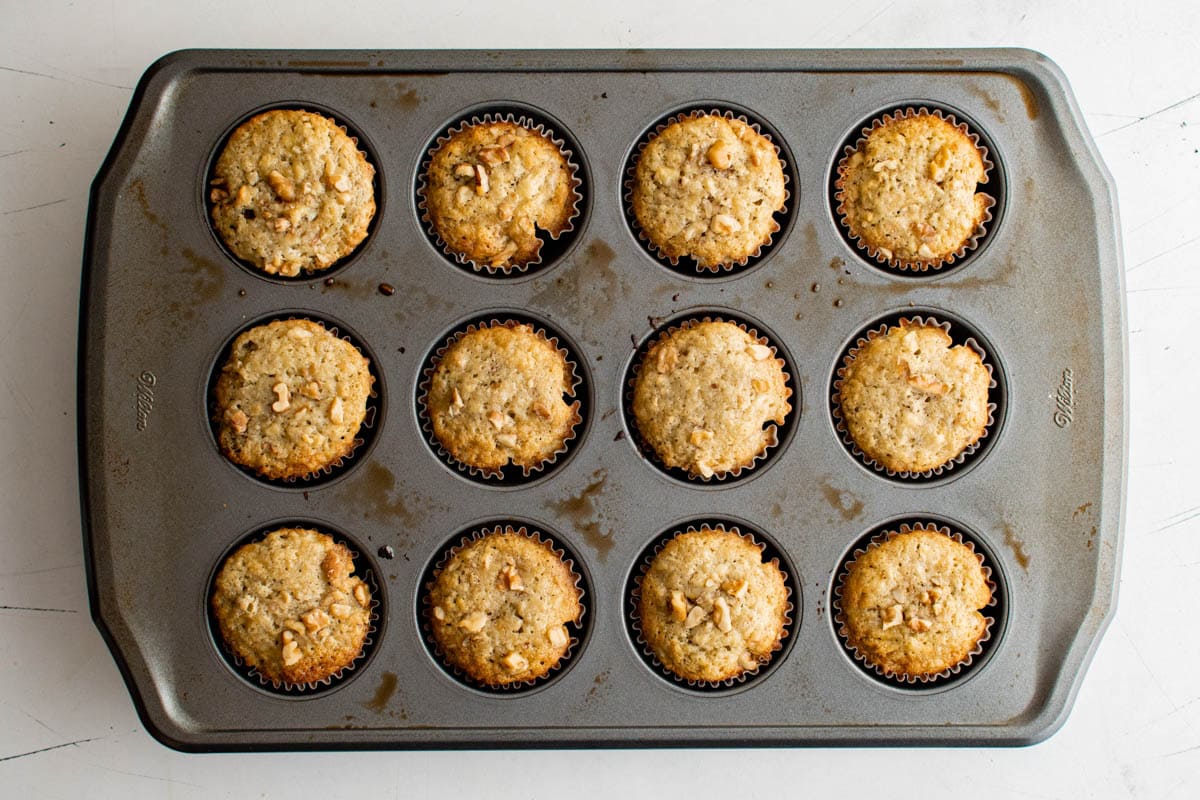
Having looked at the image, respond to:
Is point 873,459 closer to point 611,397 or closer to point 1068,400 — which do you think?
point 1068,400

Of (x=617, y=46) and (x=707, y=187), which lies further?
(x=617, y=46)

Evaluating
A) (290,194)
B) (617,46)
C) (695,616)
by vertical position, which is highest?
(617,46)

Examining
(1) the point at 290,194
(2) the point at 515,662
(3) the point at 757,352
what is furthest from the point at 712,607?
(1) the point at 290,194

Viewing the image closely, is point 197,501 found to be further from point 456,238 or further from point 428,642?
point 456,238

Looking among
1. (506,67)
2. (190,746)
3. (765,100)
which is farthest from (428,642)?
(765,100)

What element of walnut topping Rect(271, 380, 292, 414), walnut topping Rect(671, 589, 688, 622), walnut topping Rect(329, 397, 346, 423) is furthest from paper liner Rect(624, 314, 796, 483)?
walnut topping Rect(271, 380, 292, 414)

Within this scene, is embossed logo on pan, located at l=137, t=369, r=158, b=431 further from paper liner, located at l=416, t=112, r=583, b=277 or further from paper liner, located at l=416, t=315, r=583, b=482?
paper liner, located at l=416, t=112, r=583, b=277

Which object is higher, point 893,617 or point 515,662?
point 893,617

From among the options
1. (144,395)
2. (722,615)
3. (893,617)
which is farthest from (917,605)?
(144,395)
